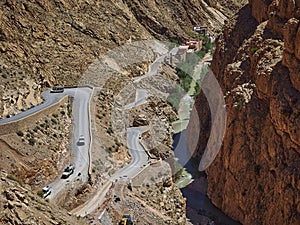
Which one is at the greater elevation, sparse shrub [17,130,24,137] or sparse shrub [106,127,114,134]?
sparse shrub [106,127,114,134]

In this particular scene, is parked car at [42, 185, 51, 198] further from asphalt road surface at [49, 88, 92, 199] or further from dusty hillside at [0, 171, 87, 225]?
dusty hillside at [0, 171, 87, 225]

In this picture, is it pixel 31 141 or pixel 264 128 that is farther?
pixel 264 128

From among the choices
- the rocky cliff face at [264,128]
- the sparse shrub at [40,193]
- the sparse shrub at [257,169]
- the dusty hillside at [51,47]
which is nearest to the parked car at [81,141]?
the dusty hillside at [51,47]

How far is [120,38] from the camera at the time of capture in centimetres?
7556

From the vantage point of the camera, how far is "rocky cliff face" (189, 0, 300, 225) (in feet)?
125

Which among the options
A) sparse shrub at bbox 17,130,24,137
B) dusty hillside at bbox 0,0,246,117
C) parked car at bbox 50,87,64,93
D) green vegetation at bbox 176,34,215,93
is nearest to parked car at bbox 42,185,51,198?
sparse shrub at bbox 17,130,24,137

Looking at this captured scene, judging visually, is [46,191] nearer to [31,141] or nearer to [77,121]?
[31,141]

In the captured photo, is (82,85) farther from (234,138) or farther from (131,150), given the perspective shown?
(234,138)

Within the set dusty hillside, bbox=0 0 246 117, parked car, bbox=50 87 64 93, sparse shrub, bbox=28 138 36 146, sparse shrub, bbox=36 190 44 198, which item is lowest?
sparse shrub, bbox=36 190 44 198

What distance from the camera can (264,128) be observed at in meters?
42.3

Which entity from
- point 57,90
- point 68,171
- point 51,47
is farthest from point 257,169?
point 51,47

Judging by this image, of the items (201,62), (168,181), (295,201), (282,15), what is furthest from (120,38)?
(295,201)

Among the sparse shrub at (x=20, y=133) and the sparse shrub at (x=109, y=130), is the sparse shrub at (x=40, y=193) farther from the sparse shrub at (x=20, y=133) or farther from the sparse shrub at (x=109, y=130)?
the sparse shrub at (x=109, y=130)

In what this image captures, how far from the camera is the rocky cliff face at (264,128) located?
3819cm
